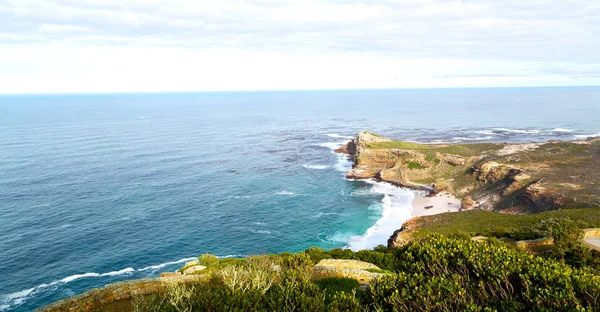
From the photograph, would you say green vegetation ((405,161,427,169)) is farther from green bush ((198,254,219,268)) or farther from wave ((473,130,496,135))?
wave ((473,130,496,135))

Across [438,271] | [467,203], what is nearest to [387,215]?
[467,203]

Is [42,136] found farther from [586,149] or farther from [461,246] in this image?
[586,149]

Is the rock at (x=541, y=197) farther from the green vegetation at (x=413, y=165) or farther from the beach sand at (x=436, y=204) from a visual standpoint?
the green vegetation at (x=413, y=165)

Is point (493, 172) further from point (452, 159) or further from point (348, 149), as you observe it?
point (348, 149)

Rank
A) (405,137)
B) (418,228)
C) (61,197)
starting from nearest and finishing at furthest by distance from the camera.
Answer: (418,228), (61,197), (405,137)

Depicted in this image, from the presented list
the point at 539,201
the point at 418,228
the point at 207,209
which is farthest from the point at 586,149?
the point at 207,209

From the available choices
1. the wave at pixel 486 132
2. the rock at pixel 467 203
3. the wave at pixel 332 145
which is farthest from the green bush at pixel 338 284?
the wave at pixel 486 132

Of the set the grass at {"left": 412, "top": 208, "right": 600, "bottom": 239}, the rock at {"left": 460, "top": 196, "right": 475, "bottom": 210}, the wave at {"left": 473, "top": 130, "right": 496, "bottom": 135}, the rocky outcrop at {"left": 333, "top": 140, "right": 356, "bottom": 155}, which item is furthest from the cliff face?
the wave at {"left": 473, "top": 130, "right": 496, "bottom": 135}
